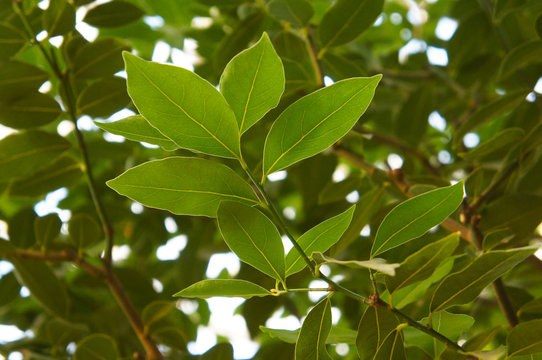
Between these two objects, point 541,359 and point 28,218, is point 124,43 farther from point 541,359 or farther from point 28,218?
point 541,359

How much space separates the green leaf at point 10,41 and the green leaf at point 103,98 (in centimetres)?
12

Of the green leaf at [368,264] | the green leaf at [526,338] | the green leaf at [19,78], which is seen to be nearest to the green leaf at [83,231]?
the green leaf at [19,78]

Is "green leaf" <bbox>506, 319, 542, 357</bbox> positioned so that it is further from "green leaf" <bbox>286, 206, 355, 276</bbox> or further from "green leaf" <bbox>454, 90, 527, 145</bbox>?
"green leaf" <bbox>454, 90, 527, 145</bbox>

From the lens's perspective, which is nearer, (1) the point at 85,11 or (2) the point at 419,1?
(1) the point at 85,11

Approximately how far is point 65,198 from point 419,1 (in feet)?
3.74

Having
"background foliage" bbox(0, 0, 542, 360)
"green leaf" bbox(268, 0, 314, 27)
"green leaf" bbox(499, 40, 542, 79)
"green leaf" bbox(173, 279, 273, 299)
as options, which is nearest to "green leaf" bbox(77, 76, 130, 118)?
"background foliage" bbox(0, 0, 542, 360)

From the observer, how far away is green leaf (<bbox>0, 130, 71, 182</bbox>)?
0.97 metres

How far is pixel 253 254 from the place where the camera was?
23.9 inches

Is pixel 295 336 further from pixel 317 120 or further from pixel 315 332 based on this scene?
pixel 317 120

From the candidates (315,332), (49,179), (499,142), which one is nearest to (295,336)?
(315,332)

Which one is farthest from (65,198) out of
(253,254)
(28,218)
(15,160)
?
(253,254)

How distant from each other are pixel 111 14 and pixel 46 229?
0.39 meters

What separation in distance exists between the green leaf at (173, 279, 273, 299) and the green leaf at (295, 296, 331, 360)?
0.20 ft

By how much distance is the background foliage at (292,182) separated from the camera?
607 millimetres
